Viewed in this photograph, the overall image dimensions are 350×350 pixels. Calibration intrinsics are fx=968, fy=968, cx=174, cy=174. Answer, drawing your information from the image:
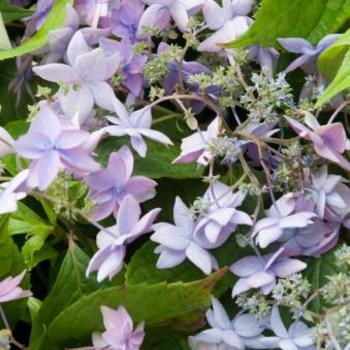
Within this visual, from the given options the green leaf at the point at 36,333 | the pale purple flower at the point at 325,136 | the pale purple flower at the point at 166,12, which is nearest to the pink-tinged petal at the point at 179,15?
the pale purple flower at the point at 166,12

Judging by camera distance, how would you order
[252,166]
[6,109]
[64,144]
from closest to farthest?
[64,144] < [252,166] < [6,109]

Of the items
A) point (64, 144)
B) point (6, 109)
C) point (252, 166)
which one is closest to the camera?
point (64, 144)

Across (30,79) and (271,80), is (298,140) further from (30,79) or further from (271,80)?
(30,79)

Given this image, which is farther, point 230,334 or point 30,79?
point 30,79

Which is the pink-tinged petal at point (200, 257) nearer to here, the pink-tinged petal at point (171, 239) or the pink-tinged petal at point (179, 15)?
the pink-tinged petal at point (171, 239)

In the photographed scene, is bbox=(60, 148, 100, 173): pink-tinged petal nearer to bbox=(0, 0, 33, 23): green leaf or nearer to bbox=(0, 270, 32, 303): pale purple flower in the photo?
bbox=(0, 270, 32, 303): pale purple flower

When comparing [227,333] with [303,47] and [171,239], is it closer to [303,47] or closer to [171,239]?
[171,239]

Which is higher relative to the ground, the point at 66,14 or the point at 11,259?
the point at 66,14

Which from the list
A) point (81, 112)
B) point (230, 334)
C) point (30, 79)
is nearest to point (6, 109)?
point (30, 79)
